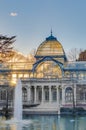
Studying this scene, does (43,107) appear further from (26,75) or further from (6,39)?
(6,39)

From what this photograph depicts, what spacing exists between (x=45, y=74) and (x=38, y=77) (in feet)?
4.61

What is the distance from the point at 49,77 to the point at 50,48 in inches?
262

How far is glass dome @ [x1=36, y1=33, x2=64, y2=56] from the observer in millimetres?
80688

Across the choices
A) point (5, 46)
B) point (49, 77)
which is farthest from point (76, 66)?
point (5, 46)

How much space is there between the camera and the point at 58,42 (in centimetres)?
8219

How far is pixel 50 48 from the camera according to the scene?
81188 mm

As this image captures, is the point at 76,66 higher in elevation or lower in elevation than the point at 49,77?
higher

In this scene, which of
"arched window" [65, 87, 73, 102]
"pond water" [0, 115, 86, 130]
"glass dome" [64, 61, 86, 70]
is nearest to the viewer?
"pond water" [0, 115, 86, 130]

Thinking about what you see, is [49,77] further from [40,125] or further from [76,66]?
[40,125]

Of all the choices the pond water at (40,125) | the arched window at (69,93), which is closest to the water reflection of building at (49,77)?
the arched window at (69,93)

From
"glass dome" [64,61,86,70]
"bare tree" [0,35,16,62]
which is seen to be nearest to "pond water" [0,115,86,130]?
"bare tree" [0,35,16,62]

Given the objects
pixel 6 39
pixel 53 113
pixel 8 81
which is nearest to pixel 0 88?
pixel 8 81

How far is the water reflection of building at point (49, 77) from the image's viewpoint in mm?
74875

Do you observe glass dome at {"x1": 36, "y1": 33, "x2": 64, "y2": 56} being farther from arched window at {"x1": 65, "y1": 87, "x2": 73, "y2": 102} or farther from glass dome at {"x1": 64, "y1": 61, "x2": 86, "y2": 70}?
arched window at {"x1": 65, "y1": 87, "x2": 73, "y2": 102}
